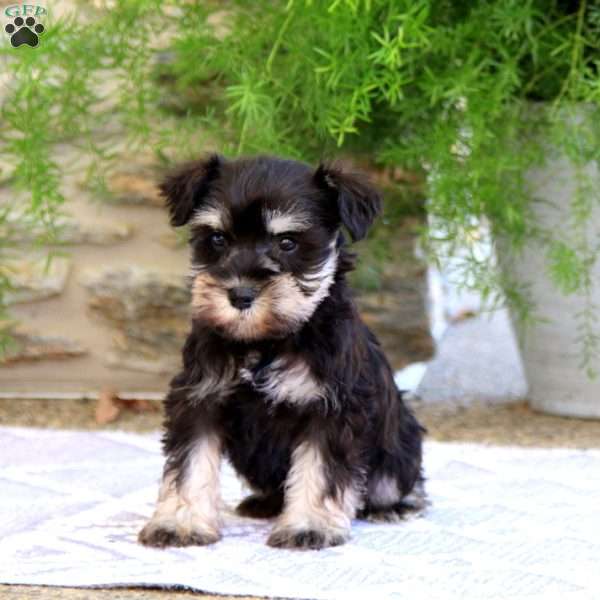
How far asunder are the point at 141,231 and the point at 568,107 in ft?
6.02

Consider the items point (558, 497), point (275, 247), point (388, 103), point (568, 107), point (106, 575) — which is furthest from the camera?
point (388, 103)

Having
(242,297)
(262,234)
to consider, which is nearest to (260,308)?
(242,297)

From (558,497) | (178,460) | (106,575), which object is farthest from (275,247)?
(558,497)

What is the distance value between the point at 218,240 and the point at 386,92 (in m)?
1.13

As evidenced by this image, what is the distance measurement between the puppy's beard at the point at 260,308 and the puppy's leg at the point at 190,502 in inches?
13.0

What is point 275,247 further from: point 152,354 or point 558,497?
point 152,354

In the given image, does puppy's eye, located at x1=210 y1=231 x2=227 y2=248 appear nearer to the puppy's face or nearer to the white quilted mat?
the puppy's face

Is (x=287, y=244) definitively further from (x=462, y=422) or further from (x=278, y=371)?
(x=462, y=422)

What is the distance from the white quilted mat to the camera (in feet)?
9.64

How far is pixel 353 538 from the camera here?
3332mm

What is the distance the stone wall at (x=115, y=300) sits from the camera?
17.1 ft

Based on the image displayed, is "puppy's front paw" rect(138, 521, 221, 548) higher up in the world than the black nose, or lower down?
lower down

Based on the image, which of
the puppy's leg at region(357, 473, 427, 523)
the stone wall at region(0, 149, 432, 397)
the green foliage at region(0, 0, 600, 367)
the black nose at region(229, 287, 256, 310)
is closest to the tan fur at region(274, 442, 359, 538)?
the puppy's leg at region(357, 473, 427, 523)

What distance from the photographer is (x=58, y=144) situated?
5.11 metres
